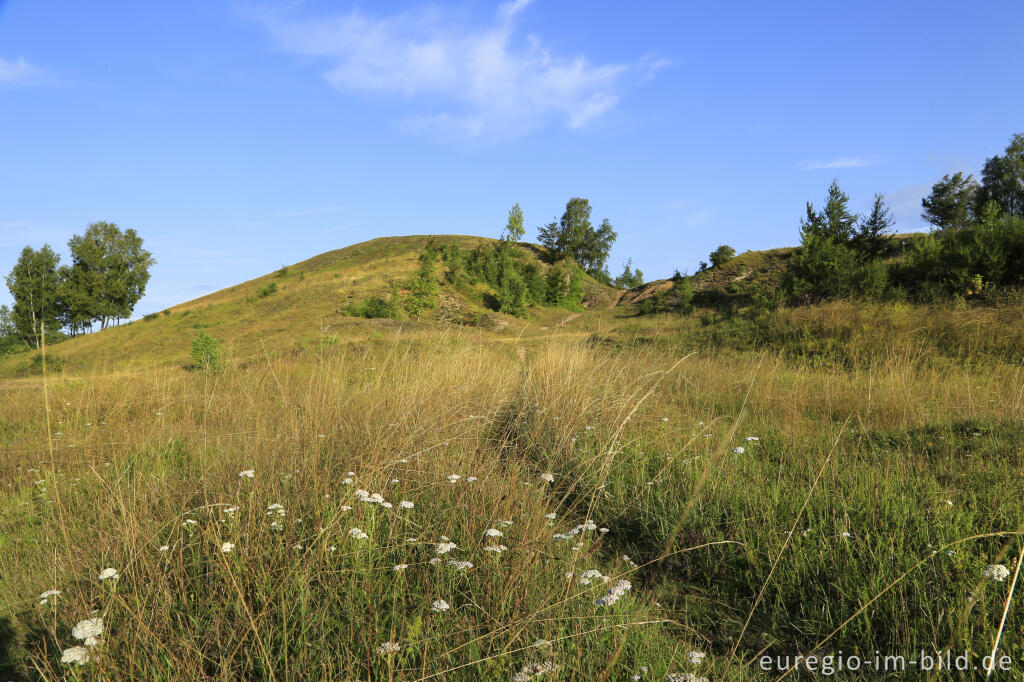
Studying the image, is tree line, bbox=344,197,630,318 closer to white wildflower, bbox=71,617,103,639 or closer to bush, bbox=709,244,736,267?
bush, bbox=709,244,736,267

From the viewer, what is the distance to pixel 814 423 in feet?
17.2

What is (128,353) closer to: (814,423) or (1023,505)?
(814,423)

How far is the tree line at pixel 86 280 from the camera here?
42469 mm

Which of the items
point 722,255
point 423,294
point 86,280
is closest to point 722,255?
point 722,255

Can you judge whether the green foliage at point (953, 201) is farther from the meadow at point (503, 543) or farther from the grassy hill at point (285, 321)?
the meadow at point (503, 543)

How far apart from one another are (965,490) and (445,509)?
3291 mm

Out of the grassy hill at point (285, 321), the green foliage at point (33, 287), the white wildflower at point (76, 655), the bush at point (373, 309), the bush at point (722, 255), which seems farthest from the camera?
the green foliage at point (33, 287)

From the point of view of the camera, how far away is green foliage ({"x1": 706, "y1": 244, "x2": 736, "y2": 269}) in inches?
1184

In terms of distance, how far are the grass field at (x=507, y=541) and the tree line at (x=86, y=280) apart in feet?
165

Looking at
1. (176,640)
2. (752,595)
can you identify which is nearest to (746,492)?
(752,595)

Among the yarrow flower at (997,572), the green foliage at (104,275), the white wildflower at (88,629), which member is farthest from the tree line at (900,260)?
the green foliage at (104,275)

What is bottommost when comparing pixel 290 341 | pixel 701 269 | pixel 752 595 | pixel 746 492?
pixel 752 595

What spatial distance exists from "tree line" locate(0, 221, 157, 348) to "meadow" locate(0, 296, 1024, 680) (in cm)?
5058

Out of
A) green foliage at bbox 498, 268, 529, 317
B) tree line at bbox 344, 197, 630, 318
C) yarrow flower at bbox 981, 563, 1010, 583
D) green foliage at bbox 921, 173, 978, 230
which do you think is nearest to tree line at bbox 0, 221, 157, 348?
tree line at bbox 344, 197, 630, 318
